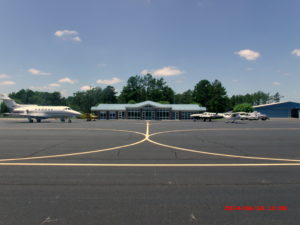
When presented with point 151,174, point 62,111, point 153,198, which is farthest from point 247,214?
point 62,111

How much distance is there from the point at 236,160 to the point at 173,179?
3.51 metres

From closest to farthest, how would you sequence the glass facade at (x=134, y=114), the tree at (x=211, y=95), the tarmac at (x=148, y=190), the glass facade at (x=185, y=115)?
the tarmac at (x=148, y=190) < the glass facade at (x=134, y=114) < the glass facade at (x=185, y=115) < the tree at (x=211, y=95)

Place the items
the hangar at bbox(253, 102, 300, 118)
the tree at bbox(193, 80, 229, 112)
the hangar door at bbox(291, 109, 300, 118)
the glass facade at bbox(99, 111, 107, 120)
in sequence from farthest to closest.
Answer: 1. the tree at bbox(193, 80, 229, 112)
2. the hangar at bbox(253, 102, 300, 118)
3. the hangar door at bbox(291, 109, 300, 118)
4. the glass facade at bbox(99, 111, 107, 120)

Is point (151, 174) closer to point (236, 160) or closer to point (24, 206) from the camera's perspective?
point (24, 206)

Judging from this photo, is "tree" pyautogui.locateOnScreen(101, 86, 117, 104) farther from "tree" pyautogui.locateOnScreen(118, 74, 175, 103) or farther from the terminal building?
the terminal building

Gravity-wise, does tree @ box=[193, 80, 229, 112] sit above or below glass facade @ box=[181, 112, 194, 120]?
above

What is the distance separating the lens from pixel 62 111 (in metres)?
36.0

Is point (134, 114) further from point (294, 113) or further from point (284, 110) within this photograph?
point (294, 113)

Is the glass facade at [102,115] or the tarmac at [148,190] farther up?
the glass facade at [102,115]
